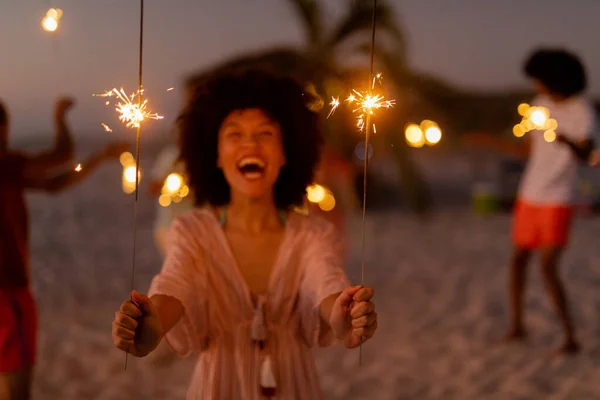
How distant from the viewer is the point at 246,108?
1684 mm

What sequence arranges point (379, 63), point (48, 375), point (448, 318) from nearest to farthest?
1. point (48, 375)
2. point (448, 318)
3. point (379, 63)

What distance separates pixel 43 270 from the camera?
18.6 feet

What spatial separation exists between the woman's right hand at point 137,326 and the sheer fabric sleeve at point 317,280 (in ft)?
1.25

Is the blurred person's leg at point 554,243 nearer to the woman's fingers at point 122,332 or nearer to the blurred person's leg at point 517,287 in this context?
the blurred person's leg at point 517,287

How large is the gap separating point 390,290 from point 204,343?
11.6ft

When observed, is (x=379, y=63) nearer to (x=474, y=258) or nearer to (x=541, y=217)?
(x=474, y=258)

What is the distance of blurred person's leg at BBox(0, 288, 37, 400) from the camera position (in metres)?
2.06

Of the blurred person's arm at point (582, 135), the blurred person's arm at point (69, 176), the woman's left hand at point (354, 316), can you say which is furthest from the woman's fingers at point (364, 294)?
the blurred person's arm at point (582, 135)

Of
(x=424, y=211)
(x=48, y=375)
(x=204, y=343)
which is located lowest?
(x=48, y=375)

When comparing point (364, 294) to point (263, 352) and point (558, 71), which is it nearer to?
point (263, 352)

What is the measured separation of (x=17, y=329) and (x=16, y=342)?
45mm

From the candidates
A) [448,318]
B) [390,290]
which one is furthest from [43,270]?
[448,318]

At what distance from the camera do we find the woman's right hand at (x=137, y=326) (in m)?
1.31

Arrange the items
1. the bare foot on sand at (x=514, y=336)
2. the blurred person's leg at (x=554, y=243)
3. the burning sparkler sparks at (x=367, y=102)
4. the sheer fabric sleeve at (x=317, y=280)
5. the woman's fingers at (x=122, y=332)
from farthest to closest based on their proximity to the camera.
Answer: the bare foot on sand at (x=514, y=336) < the blurred person's leg at (x=554, y=243) < the sheer fabric sleeve at (x=317, y=280) < the burning sparkler sparks at (x=367, y=102) < the woman's fingers at (x=122, y=332)
